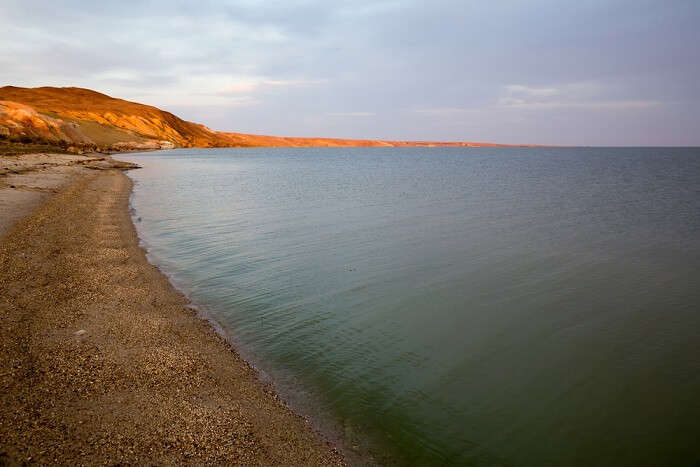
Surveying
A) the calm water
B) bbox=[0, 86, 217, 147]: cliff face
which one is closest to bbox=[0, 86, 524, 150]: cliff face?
bbox=[0, 86, 217, 147]: cliff face

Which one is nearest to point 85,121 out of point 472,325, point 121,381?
point 121,381

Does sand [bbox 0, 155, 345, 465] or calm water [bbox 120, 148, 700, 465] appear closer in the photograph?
sand [bbox 0, 155, 345, 465]

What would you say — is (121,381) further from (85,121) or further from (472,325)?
(85,121)

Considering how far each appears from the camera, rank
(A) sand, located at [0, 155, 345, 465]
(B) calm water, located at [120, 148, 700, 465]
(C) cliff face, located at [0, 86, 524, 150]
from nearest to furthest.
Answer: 1. (A) sand, located at [0, 155, 345, 465]
2. (B) calm water, located at [120, 148, 700, 465]
3. (C) cliff face, located at [0, 86, 524, 150]

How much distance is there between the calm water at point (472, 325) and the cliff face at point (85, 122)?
208 ft

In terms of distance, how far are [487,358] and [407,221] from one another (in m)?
14.1

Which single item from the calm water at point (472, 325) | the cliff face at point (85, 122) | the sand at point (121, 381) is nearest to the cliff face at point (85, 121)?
the cliff face at point (85, 122)

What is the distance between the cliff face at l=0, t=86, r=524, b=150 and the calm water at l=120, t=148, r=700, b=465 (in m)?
63.3

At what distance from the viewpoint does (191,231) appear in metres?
19.1

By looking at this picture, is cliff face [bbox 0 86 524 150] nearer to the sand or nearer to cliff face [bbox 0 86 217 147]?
cliff face [bbox 0 86 217 147]

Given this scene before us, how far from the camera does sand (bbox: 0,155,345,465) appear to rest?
4.91m

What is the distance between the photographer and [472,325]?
31.1 feet

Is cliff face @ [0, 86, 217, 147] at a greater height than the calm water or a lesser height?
greater

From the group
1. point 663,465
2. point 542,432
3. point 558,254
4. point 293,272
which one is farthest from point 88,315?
point 558,254
